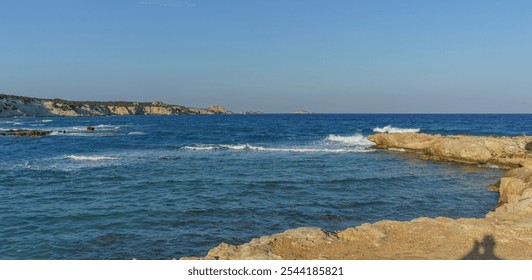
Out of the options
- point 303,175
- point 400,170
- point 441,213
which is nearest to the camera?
point 441,213

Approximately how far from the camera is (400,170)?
1080 inches

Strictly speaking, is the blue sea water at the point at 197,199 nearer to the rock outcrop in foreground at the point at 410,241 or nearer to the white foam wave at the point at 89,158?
the white foam wave at the point at 89,158

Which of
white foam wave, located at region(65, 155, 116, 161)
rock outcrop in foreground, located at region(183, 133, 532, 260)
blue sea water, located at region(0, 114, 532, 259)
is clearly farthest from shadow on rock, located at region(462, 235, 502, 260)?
white foam wave, located at region(65, 155, 116, 161)

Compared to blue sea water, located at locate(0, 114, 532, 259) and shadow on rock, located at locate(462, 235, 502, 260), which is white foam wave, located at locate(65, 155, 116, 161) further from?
shadow on rock, located at locate(462, 235, 502, 260)

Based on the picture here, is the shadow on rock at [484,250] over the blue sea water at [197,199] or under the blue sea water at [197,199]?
over

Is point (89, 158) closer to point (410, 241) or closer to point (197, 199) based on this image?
point (197, 199)

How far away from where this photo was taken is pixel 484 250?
30.0ft

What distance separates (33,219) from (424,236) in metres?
13.8

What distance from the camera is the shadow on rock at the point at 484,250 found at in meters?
8.79

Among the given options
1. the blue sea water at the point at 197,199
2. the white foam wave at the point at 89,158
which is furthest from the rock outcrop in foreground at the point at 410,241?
the white foam wave at the point at 89,158

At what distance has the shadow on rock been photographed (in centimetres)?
879

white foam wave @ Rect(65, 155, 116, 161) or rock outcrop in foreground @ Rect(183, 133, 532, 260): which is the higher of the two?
rock outcrop in foreground @ Rect(183, 133, 532, 260)
